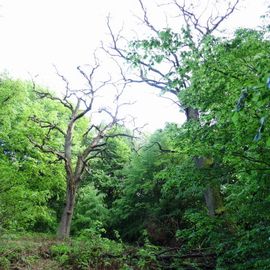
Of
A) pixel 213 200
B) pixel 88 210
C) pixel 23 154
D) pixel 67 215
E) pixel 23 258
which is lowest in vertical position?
pixel 23 258

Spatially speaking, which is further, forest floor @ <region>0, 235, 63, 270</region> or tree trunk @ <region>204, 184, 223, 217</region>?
tree trunk @ <region>204, 184, 223, 217</region>

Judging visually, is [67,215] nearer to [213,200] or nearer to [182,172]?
[213,200]

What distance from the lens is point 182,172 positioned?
23.4ft

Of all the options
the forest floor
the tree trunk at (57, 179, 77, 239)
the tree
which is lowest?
the forest floor

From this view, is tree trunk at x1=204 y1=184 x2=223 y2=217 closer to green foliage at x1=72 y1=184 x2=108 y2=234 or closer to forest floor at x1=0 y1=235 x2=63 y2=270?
forest floor at x1=0 y1=235 x2=63 y2=270

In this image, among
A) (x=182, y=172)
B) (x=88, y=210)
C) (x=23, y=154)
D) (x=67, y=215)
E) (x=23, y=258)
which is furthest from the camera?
(x=88, y=210)

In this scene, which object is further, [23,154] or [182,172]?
[23,154]

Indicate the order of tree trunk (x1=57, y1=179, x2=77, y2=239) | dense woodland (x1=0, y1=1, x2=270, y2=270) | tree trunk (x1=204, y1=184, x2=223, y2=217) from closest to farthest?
dense woodland (x1=0, y1=1, x2=270, y2=270), tree trunk (x1=204, y1=184, x2=223, y2=217), tree trunk (x1=57, y1=179, x2=77, y2=239)

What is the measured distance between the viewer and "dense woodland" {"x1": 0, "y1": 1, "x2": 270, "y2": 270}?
5.17m

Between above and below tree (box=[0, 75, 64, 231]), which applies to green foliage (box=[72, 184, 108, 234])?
below

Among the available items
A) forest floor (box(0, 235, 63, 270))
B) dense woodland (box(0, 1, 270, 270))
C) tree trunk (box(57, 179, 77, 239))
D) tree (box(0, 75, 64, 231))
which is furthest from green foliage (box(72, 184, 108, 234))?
forest floor (box(0, 235, 63, 270))

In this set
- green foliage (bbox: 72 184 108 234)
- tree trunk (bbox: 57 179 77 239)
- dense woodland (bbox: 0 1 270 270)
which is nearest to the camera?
dense woodland (bbox: 0 1 270 270)

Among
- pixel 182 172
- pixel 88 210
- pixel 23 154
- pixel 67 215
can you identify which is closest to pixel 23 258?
pixel 182 172

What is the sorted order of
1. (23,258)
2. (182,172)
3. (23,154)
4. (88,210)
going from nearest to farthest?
1. (182,172)
2. (23,258)
3. (23,154)
4. (88,210)
